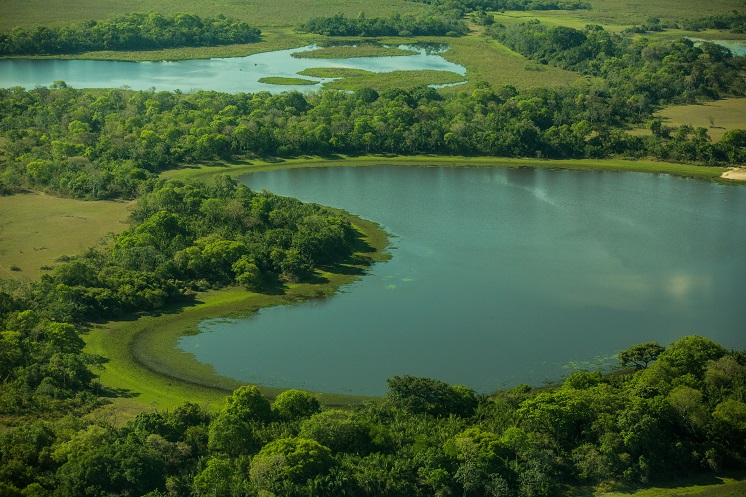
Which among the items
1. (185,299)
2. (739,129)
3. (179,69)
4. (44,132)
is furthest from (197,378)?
(179,69)

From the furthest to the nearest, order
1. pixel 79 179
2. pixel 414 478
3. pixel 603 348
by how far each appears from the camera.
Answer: pixel 79 179, pixel 603 348, pixel 414 478

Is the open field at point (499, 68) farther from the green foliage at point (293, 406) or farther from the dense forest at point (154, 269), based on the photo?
the green foliage at point (293, 406)

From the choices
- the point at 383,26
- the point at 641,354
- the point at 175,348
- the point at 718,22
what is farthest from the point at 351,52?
the point at 641,354

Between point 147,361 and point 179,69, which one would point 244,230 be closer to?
point 147,361

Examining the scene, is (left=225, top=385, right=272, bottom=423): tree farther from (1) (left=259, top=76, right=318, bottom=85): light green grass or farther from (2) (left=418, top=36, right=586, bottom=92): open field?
(1) (left=259, top=76, right=318, bottom=85): light green grass

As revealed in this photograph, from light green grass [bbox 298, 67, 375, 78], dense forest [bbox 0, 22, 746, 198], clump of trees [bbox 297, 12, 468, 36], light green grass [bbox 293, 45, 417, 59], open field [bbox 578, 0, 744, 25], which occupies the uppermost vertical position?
open field [bbox 578, 0, 744, 25]

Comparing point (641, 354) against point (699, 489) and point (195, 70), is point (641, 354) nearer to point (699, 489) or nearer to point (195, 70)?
point (699, 489)

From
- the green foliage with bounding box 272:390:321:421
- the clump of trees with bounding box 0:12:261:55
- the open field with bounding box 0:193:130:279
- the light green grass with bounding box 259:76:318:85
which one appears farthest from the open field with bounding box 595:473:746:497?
the clump of trees with bounding box 0:12:261:55

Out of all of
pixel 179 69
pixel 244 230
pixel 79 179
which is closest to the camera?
pixel 244 230
